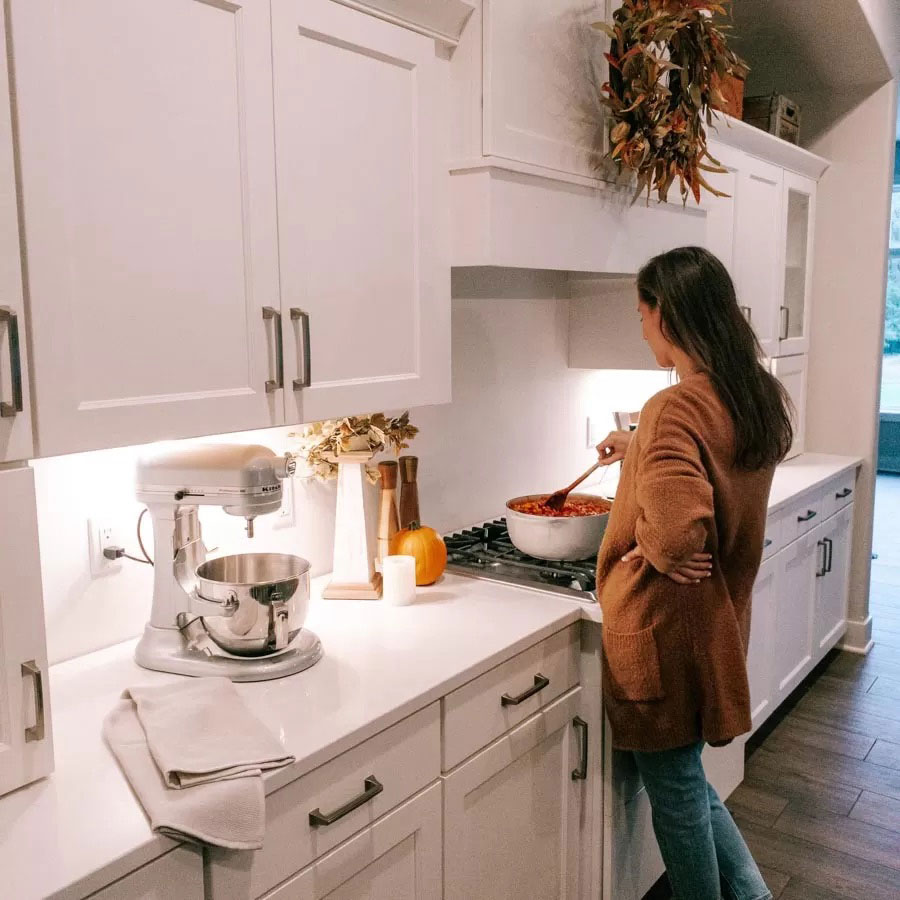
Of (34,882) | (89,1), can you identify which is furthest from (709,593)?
(89,1)

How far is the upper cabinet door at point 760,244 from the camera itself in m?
3.31

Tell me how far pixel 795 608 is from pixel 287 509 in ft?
7.11

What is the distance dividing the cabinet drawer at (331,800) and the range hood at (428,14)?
1.28 metres

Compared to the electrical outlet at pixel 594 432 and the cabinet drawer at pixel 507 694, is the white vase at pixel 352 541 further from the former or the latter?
the electrical outlet at pixel 594 432

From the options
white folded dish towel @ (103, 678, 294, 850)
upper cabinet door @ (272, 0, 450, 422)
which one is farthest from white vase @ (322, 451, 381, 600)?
white folded dish towel @ (103, 678, 294, 850)

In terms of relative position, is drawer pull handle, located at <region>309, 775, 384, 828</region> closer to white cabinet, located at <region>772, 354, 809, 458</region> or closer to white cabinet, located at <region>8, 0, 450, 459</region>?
white cabinet, located at <region>8, 0, 450, 459</region>

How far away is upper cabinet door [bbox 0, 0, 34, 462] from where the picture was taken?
3.75ft

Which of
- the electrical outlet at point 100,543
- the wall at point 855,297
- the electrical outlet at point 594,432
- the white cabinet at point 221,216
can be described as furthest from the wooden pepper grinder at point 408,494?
the wall at point 855,297

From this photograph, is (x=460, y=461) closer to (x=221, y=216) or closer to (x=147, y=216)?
(x=221, y=216)

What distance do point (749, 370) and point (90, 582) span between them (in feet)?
4.46

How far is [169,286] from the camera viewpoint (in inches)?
54.4

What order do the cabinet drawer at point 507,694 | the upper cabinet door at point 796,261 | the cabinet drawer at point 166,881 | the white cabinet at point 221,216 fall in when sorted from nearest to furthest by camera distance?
the cabinet drawer at point 166,881 → the white cabinet at point 221,216 → the cabinet drawer at point 507,694 → the upper cabinet door at point 796,261

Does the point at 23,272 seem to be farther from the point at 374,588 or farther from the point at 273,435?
the point at 374,588

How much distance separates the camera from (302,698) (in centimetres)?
153
